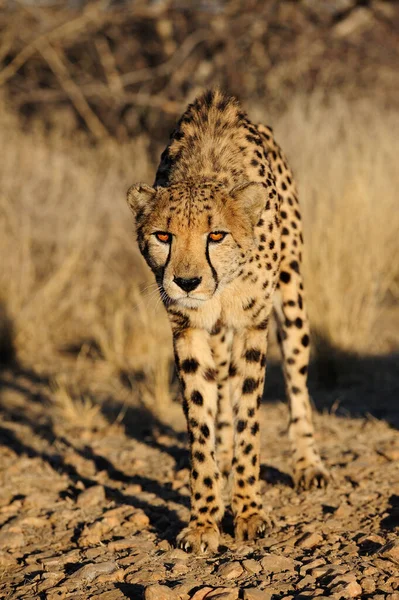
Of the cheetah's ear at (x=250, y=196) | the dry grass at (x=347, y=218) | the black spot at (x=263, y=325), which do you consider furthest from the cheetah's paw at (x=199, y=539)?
the dry grass at (x=347, y=218)

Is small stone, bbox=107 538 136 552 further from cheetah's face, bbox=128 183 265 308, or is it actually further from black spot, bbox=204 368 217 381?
cheetah's face, bbox=128 183 265 308

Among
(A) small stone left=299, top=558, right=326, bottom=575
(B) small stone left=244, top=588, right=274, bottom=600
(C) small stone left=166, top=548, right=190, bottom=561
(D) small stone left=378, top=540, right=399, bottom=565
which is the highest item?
(D) small stone left=378, top=540, right=399, bottom=565

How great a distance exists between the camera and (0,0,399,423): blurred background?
557 centimetres

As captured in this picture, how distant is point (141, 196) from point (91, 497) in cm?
127

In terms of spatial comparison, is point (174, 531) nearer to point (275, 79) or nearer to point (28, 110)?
point (275, 79)

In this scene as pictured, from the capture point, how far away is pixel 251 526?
3.05m

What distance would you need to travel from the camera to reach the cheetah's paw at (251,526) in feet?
9.98

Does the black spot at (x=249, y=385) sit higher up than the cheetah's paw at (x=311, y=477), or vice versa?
the black spot at (x=249, y=385)

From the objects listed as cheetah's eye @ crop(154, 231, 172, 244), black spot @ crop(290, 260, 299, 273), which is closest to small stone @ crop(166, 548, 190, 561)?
cheetah's eye @ crop(154, 231, 172, 244)

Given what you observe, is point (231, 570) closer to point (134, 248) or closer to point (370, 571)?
point (370, 571)

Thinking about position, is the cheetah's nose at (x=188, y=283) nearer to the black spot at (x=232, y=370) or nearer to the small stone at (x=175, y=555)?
the black spot at (x=232, y=370)

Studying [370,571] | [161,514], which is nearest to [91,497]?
[161,514]

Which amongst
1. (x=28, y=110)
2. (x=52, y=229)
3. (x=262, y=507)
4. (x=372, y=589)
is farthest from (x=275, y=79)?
(x=372, y=589)

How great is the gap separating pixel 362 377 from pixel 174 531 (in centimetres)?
233
